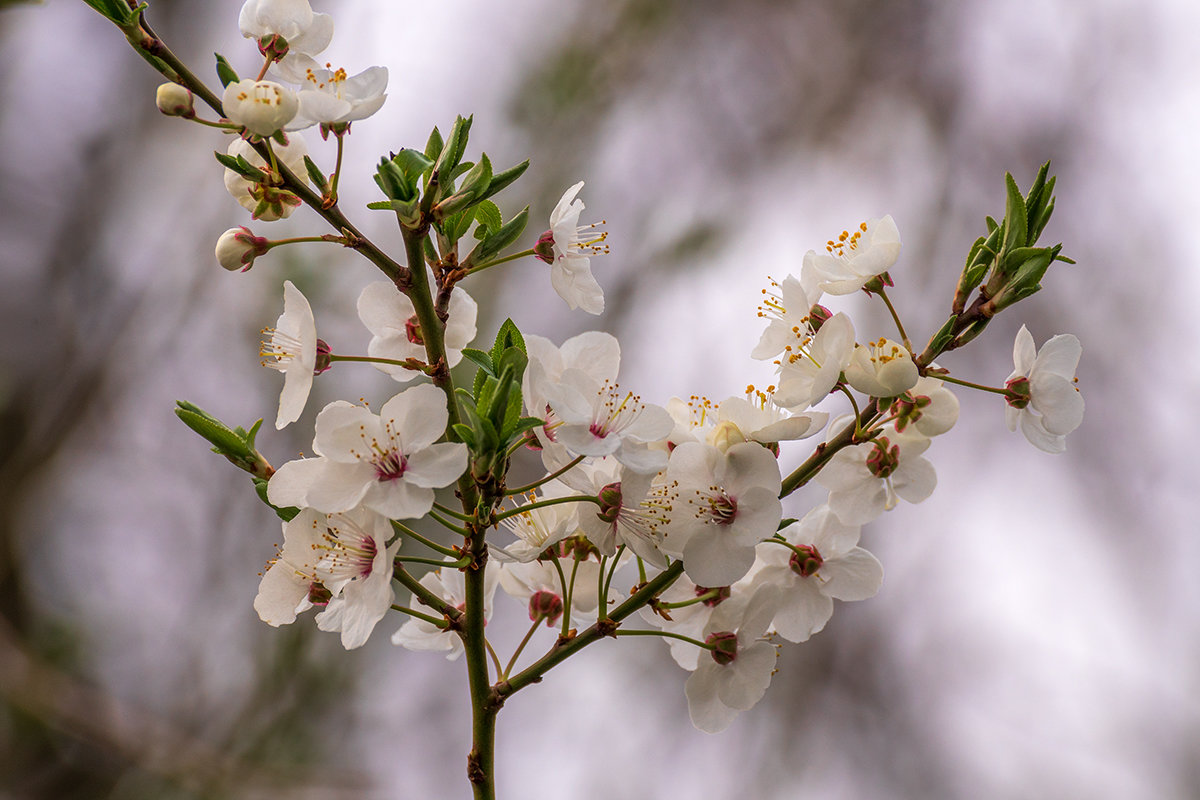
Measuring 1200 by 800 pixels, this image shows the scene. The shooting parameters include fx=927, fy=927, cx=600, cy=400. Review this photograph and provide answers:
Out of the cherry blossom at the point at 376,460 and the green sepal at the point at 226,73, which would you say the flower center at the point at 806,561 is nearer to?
the cherry blossom at the point at 376,460

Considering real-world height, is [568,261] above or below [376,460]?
above

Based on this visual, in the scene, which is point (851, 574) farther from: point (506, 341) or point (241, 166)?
point (241, 166)

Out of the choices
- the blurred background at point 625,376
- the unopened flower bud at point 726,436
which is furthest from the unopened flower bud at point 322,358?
the blurred background at point 625,376

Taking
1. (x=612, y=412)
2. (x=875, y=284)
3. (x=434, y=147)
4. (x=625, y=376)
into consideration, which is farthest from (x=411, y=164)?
(x=625, y=376)

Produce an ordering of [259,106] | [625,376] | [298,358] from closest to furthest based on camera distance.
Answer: [259,106], [298,358], [625,376]

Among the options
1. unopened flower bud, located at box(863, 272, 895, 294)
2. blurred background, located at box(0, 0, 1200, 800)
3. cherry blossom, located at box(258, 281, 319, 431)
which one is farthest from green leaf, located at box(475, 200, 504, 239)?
blurred background, located at box(0, 0, 1200, 800)
